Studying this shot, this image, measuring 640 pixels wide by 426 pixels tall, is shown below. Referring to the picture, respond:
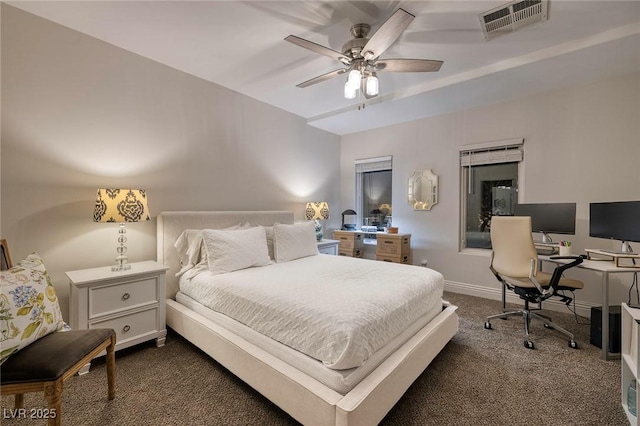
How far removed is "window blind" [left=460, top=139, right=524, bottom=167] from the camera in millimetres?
3523

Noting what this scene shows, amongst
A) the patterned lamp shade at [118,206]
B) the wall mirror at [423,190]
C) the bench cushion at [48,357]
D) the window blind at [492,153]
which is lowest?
the bench cushion at [48,357]

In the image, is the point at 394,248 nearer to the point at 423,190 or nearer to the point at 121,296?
the point at 423,190

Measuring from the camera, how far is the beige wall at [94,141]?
6.83 ft

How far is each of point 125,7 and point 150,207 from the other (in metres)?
1.72

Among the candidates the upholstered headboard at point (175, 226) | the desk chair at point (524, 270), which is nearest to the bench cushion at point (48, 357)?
the upholstered headboard at point (175, 226)

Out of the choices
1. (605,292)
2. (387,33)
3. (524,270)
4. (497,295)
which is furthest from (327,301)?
(497,295)

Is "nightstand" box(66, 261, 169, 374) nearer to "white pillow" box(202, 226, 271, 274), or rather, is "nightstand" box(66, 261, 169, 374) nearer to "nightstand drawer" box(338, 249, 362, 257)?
"white pillow" box(202, 226, 271, 274)

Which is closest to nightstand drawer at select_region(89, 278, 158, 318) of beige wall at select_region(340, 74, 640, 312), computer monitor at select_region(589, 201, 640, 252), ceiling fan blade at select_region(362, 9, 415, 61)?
ceiling fan blade at select_region(362, 9, 415, 61)

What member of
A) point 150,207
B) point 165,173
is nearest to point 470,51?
point 165,173

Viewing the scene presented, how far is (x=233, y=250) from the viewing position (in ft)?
8.39

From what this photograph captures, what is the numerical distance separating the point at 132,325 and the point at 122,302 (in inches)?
8.7

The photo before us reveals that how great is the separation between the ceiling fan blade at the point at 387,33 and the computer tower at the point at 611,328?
2.94m

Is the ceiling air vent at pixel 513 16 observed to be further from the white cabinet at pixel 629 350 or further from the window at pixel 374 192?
the window at pixel 374 192

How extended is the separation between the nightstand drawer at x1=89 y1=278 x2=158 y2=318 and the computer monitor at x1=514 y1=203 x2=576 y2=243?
411 centimetres
